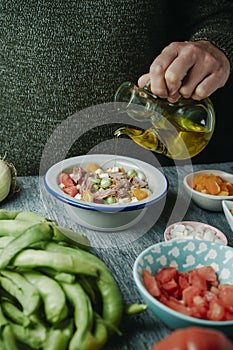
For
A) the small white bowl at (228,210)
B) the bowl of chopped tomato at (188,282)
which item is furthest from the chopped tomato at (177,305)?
the small white bowl at (228,210)

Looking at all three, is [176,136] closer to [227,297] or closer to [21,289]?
[227,297]

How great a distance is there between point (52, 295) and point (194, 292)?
0.27 m

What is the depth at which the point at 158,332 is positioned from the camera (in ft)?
3.58

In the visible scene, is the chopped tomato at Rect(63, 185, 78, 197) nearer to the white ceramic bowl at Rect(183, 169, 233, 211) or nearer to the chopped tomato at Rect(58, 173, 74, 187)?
the chopped tomato at Rect(58, 173, 74, 187)

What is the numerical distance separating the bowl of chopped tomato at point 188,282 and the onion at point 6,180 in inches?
20.3

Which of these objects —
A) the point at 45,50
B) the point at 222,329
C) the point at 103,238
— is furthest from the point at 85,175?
the point at 222,329

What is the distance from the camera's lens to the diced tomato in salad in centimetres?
106

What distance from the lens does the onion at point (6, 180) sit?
1.54 meters

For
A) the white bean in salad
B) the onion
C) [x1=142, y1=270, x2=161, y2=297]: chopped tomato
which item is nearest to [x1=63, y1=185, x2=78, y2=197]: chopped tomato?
the white bean in salad

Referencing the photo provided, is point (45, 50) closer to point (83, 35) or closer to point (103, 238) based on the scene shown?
point (83, 35)

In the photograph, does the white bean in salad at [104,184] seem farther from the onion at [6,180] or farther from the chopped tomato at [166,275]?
the chopped tomato at [166,275]

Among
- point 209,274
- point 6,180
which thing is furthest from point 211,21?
point 209,274

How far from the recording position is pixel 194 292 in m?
1.10

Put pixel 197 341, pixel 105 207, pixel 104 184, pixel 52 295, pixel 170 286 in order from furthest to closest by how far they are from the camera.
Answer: pixel 104 184 < pixel 105 207 < pixel 170 286 < pixel 52 295 < pixel 197 341
